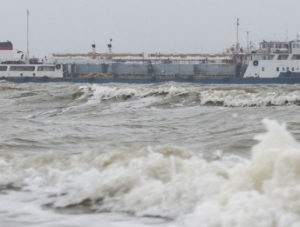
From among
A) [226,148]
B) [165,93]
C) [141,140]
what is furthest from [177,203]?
[165,93]

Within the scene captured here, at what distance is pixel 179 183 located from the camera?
5938 millimetres

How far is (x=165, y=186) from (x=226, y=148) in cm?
325

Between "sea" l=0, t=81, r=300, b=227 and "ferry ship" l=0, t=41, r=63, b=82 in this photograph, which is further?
"ferry ship" l=0, t=41, r=63, b=82

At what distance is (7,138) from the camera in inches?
440

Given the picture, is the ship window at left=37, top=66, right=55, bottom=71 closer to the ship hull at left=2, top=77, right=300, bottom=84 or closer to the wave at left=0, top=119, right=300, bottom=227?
the ship hull at left=2, top=77, right=300, bottom=84

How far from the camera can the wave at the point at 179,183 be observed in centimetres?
495

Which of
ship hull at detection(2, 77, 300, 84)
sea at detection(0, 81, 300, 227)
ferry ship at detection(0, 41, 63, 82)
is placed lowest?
sea at detection(0, 81, 300, 227)

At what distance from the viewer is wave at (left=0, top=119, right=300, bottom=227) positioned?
4945 mm

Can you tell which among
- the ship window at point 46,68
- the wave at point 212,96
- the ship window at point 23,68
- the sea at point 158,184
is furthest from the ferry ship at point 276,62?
the sea at point 158,184

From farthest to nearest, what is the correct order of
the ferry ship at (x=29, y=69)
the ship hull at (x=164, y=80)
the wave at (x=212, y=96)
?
the ferry ship at (x=29, y=69) < the ship hull at (x=164, y=80) < the wave at (x=212, y=96)

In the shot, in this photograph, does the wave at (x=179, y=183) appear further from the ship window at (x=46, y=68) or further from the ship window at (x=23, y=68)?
the ship window at (x=23, y=68)

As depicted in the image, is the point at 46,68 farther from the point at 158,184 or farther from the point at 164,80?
the point at 158,184

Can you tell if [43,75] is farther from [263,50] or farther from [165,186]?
[165,186]

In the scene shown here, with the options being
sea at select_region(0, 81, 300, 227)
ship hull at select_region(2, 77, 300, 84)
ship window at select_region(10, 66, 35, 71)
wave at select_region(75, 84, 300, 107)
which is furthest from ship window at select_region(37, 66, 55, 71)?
sea at select_region(0, 81, 300, 227)
